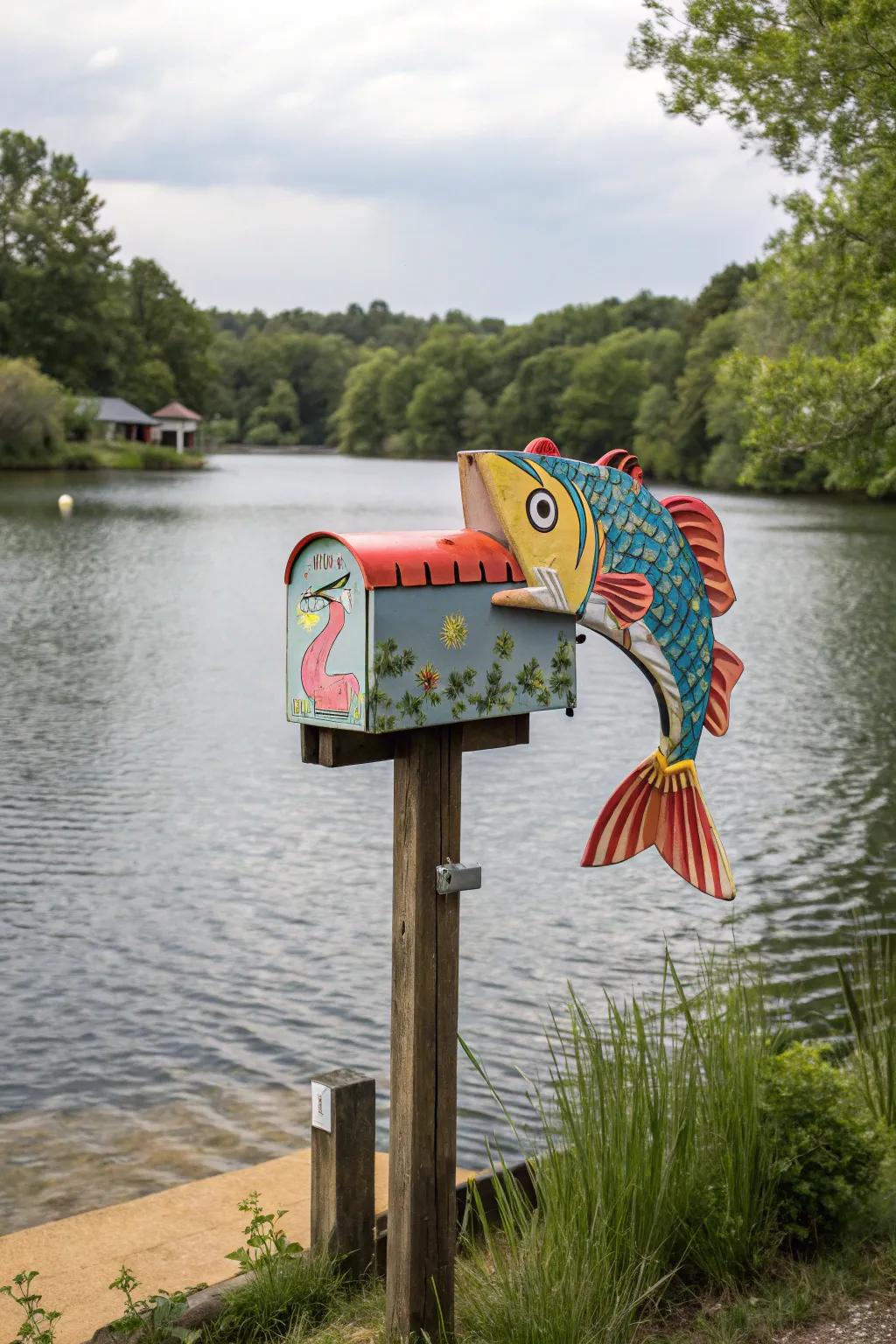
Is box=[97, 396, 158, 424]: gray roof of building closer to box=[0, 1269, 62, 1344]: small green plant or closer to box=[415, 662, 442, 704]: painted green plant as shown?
box=[0, 1269, 62, 1344]: small green plant

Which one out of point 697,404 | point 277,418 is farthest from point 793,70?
point 277,418

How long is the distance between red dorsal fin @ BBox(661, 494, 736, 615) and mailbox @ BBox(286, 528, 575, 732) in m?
0.55

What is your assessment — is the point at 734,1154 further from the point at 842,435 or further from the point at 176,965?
the point at 842,435

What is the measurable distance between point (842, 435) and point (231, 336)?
170769 millimetres

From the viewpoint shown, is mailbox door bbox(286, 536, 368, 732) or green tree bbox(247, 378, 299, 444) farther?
green tree bbox(247, 378, 299, 444)

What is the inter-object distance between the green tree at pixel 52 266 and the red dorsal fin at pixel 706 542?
8059 centimetres

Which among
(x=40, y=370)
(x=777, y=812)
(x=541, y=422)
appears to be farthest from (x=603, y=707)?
(x=541, y=422)

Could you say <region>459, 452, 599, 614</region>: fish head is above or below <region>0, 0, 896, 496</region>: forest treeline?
below

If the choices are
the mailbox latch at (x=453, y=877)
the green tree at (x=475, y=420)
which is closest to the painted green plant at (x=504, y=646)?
the mailbox latch at (x=453, y=877)

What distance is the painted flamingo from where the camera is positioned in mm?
3100

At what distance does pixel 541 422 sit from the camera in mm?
104812

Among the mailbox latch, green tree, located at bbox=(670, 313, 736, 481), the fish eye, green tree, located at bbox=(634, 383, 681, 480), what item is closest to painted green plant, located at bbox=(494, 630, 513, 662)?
the fish eye

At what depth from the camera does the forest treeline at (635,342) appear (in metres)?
8.81

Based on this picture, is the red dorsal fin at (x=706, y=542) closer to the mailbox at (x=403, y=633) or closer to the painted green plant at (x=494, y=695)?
the mailbox at (x=403, y=633)
